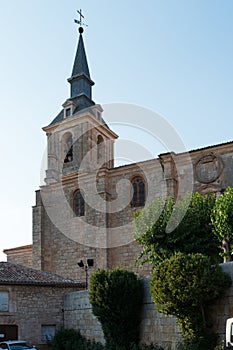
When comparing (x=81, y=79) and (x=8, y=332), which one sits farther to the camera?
(x=81, y=79)

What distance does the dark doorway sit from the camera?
21.6 metres

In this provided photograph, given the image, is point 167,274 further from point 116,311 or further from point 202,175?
point 202,175

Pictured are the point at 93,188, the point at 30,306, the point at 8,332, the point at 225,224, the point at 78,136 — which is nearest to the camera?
the point at 225,224

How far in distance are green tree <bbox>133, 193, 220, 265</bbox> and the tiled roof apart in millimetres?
4103

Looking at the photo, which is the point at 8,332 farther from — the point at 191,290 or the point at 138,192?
the point at 138,192

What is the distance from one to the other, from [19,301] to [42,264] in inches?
422

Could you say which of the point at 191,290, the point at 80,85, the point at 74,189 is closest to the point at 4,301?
the point at 191,290

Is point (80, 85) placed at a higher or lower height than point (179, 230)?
higher

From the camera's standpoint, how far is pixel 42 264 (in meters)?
32.9

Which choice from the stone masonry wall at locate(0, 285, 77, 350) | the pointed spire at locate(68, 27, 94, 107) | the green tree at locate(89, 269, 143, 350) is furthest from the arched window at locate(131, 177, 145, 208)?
the green tree at locate(89, 269, 143, 350)

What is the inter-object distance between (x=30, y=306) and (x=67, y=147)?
55.2 ft

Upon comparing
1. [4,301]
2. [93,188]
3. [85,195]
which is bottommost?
[4,301]

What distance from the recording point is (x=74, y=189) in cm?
3388

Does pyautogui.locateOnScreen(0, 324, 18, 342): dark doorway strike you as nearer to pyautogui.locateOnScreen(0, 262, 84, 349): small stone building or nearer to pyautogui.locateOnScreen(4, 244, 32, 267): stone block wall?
pyautogui.locateOnScreen(0, 262, 84, 349): small stone building
